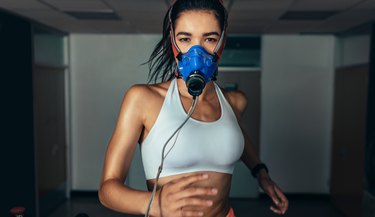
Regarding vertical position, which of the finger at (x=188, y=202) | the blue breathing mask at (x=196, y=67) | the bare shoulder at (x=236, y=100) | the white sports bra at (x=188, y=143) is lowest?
the finger at (x=188, y=202)

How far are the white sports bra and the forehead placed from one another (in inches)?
8.5

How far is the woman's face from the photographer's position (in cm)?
104

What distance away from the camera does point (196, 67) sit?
1.00 m

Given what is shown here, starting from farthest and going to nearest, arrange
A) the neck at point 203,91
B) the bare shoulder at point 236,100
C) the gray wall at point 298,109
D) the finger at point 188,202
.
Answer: the gray wall at point 298,109 < the bare shoulder at point 236,100 < the neck at point 203,91 < the finger at point 188,202

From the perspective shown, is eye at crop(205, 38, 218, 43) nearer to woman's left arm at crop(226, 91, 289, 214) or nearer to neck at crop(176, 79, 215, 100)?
neck at crop(176, 79, 215, 100)

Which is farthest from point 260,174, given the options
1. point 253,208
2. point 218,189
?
point 253,208

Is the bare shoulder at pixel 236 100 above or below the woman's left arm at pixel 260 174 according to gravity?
above

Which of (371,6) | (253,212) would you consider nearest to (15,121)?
(253,212)

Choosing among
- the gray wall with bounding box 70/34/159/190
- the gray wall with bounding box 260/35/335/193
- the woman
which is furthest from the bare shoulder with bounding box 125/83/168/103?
the gray wall with bounding box 260/35/335/193

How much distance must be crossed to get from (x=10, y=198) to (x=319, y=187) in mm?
3916

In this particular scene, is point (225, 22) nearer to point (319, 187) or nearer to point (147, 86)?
point (147, 86)

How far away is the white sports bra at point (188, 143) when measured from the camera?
105 centimetres

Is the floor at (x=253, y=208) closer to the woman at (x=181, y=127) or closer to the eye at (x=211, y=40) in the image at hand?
the woman at (x=181, y=127)

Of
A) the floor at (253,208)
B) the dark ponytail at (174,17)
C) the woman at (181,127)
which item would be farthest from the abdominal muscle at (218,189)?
the floor at (253,208)
